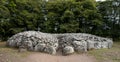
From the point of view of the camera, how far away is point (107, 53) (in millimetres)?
9797

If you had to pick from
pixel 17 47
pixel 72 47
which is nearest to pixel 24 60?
pixel 17 47

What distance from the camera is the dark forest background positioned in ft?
46.8

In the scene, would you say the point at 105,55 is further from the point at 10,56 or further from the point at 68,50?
the point at 10,56

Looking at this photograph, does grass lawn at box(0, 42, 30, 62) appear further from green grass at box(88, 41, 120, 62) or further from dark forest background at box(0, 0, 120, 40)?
dark forest background at box(0, 0, 120, 40)

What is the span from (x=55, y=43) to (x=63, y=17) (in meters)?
3.96

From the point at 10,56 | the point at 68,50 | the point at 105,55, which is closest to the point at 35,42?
the point at 68,50

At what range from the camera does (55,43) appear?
35.2ft

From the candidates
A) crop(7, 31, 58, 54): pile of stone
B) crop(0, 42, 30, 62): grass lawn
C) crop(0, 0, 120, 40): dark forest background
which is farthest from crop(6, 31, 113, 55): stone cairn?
crop(0, 0, 120, 40): dark forest background

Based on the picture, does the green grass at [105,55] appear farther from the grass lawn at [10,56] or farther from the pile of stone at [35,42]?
the grass lawn at [10,56]

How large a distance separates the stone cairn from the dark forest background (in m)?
3.03

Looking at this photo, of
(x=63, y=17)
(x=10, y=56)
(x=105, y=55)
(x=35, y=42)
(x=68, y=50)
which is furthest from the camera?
(x=63, y=17)

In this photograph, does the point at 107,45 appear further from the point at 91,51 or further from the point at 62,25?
the point at 62,25

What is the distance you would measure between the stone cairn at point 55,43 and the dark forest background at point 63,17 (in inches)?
119

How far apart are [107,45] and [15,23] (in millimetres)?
7235
